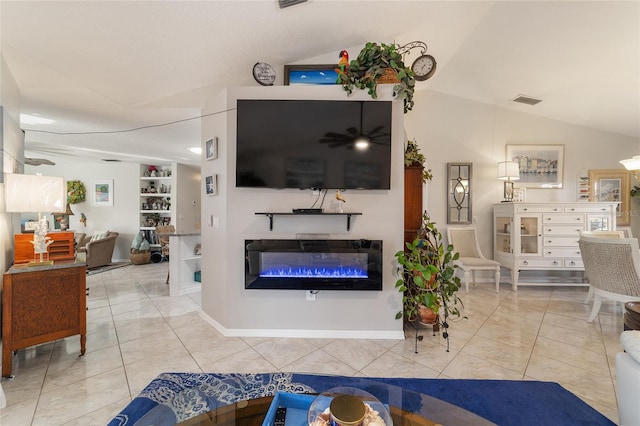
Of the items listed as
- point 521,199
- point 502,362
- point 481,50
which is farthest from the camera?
point 521,199

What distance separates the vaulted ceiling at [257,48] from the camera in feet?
7.06

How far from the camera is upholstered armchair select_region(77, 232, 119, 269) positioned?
5379 millimetres

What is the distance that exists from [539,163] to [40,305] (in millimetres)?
6427

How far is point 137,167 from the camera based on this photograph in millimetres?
6645

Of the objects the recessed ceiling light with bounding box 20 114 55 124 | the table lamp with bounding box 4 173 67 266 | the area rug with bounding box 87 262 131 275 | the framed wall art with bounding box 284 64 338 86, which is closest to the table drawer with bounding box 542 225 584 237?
the framed wall art with bounding box 284 64 338 86

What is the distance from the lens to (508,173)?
13.5 feet

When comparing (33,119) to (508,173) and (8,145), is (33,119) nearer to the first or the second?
(8,145)

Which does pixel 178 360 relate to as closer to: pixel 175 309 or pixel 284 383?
pixel 284 383

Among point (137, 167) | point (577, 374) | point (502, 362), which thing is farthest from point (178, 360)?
point (137, 167)

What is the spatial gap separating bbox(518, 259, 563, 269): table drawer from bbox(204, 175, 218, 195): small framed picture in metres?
4.37

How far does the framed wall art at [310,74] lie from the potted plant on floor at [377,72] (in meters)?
0.40

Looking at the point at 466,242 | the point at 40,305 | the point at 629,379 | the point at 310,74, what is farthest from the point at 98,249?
the point at 629,379

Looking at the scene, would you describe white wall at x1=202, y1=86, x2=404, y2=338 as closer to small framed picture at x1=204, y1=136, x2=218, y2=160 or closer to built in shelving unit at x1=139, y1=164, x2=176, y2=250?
small framed picture at x1=204, y1=136, x2=218, y2=160

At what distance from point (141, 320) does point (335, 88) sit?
325 centimetres
